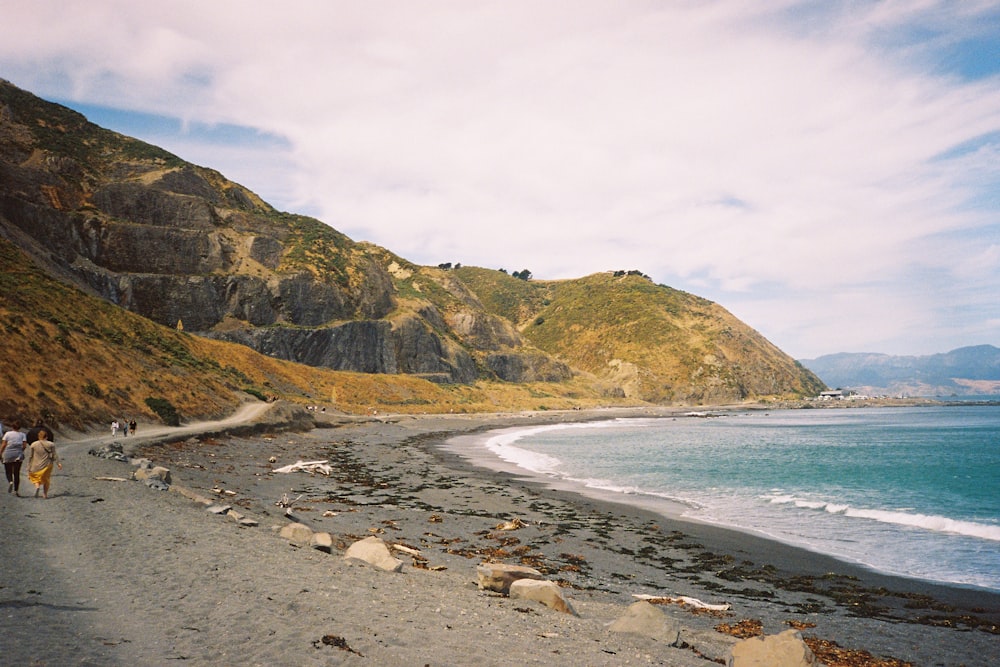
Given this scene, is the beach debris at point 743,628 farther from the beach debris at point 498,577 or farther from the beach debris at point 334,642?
the beach debris at point 334,642

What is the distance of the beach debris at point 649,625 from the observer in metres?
8.41

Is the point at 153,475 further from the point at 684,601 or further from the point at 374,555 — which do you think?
the point at 684,601

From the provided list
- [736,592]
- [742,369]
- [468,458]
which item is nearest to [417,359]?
[468,458]

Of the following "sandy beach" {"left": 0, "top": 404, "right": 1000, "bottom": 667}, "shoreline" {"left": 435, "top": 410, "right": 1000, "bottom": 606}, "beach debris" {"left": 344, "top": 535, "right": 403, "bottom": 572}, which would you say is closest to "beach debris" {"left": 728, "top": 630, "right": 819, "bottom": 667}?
"sandy beach" {"left": 0, "top": 404, "right": 1000, "bottom": 667}

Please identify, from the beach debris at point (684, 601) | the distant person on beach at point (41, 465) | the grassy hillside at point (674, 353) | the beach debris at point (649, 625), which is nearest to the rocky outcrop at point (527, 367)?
the grassy hillside at point (674, 353)

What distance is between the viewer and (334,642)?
645 centimetres

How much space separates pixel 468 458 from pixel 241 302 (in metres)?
62.4

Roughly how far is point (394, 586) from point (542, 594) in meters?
2.51

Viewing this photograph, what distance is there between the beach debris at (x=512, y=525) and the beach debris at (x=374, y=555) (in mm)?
6795

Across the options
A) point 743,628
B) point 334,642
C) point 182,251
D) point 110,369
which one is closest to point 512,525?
point 743,628

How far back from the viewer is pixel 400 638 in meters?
6.94

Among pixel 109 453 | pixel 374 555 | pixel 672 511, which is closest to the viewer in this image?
pixel 374 555

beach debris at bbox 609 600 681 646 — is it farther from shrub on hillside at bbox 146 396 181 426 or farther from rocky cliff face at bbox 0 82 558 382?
rocky cliff face at bbox 0 82 558 382

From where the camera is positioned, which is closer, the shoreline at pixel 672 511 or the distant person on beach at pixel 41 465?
the shoreline at pixel 672 511
